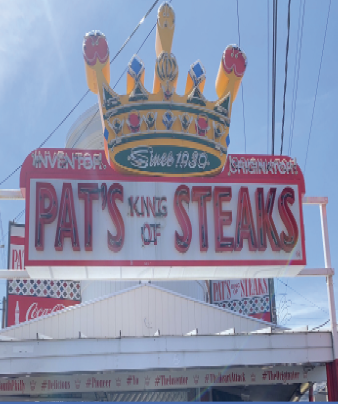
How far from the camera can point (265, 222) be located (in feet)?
32.0

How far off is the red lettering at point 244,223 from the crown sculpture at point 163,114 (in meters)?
0.67

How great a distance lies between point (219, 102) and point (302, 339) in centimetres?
416

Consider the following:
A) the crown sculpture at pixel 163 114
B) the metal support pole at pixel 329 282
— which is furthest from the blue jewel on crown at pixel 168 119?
the metal support pole at pixel 329 282

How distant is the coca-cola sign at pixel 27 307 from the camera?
2103 centimetres

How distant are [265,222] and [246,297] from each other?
1739 cm

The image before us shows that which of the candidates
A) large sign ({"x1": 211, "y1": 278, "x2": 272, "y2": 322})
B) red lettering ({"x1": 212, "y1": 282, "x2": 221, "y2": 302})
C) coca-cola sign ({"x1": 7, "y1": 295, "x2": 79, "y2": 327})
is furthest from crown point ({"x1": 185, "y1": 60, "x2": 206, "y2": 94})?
red lettering ({"x1": 212, "y1": 282, "x2": 221, "y2": 302})

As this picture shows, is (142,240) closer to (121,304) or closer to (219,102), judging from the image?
(219,102)

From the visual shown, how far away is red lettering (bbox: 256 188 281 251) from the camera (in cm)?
967

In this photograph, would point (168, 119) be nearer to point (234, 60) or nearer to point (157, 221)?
point (234, 60)

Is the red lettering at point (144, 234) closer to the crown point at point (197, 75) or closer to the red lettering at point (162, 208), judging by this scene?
the red lettering at point (162, 208)

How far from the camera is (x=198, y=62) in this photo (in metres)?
9.58

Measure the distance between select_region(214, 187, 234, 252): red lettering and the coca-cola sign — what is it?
Answer: 13147mm

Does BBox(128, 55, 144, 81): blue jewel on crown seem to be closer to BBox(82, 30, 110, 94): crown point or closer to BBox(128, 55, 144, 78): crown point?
BBox(128, 55, 144, 78): crown point

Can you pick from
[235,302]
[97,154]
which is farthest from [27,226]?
[235,302]
